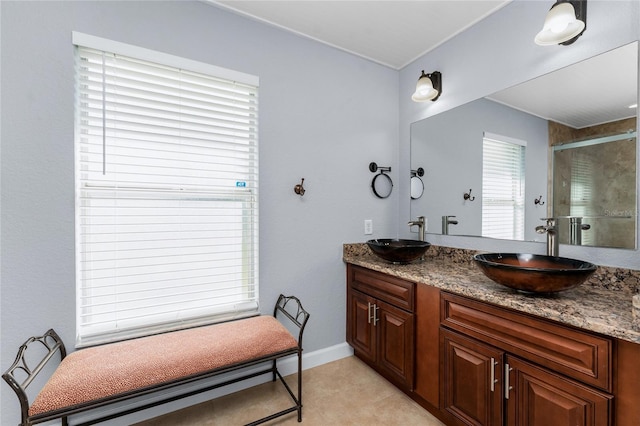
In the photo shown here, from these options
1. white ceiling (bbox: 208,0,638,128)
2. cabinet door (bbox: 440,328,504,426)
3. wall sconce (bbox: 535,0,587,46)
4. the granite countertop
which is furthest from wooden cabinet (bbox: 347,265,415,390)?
wall sconce (bbox: 535,0,587,46)

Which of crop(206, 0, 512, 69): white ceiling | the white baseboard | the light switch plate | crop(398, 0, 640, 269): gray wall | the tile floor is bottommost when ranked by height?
the tile floor

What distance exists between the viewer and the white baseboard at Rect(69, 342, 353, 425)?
1.63m

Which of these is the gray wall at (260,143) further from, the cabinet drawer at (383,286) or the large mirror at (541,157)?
the large mirror at (541,157)

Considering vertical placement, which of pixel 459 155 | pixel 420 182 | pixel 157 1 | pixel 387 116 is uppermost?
pixel 157 1

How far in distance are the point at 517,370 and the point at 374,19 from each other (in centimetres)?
221

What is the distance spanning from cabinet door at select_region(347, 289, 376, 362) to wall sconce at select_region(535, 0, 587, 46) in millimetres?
1840

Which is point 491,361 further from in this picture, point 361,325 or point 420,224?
point 420,224

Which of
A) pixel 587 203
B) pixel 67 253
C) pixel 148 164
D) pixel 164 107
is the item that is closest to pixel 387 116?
pixel 587 203

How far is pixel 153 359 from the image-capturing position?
1.38 meters

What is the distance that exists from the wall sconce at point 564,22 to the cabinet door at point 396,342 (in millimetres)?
1672

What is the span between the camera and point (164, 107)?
1714 mm

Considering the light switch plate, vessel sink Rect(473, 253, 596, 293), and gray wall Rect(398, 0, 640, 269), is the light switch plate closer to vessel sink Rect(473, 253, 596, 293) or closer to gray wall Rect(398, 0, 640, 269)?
gray wall Rect(398, 0, 640, 269)

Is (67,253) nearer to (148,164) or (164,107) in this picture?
(148,164)

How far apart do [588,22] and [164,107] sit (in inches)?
92.7
